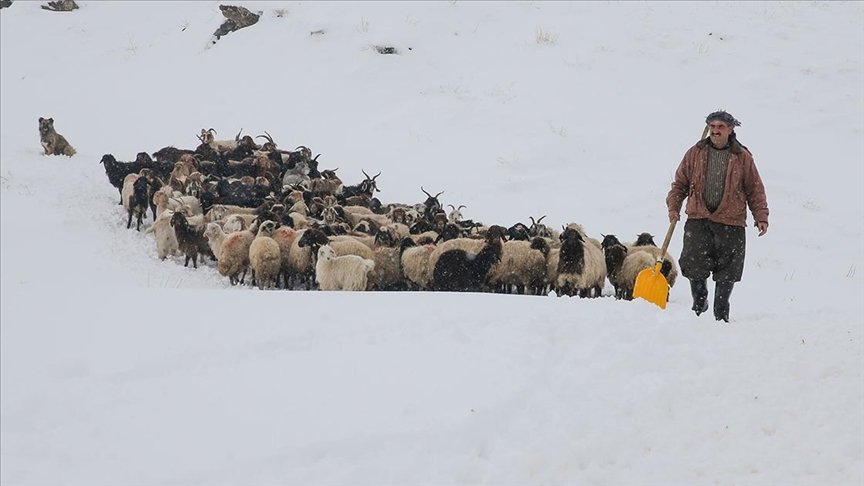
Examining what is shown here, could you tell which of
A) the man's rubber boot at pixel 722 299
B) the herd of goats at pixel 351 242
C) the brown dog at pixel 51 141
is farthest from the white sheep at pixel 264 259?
the brown dog at pixel 51 141

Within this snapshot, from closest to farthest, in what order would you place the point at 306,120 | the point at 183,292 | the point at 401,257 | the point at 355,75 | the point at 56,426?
1. the point at 56,426
2. the point at 183,292
3. the point at 401,257
4. the point at 306,120
5. the point at 355,75

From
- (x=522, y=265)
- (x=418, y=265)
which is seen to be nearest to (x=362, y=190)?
(x=418, y=265)

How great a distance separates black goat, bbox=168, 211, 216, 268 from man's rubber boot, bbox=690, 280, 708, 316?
696cm

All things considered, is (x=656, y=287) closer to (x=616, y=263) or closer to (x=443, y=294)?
(x=443, y=294)

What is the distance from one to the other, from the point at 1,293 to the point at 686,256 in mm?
5658

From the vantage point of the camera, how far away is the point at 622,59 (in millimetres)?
19359

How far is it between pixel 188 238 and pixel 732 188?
7363 mm

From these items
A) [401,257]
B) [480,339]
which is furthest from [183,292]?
[401,257]

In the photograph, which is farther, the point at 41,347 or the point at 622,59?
the point at 622,59

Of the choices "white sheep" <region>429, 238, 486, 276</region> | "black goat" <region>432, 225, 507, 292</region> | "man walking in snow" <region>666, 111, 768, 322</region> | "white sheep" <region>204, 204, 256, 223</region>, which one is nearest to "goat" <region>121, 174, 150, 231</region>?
"white sheep" <region>204, 204, 256, 223</region>

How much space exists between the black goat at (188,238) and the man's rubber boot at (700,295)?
6.96m

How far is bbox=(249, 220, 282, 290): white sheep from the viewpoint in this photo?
378 inches

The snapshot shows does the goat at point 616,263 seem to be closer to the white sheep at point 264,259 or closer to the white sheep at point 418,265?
the white sheep at point 418,265

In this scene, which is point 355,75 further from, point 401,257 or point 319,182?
point 401,257
